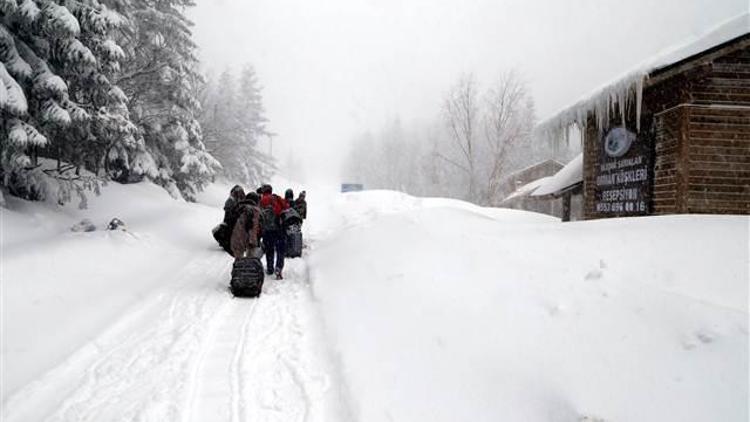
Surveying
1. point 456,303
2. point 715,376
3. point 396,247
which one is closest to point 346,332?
point 456,303

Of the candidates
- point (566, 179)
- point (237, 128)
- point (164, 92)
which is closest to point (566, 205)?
point (566, 179)

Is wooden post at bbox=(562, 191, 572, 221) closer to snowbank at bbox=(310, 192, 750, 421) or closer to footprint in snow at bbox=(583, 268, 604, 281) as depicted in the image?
snowbank at bbox=(310, 192, 750, 421)

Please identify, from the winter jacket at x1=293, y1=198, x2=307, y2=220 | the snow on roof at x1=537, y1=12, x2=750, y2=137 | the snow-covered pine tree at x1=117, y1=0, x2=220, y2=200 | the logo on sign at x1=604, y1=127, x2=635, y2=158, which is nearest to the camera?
the snow on roof at x1=537, y1=12, x2=750, y2=137

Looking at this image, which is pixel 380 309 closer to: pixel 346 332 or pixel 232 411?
pixel 346 332

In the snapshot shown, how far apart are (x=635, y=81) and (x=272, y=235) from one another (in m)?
7.44

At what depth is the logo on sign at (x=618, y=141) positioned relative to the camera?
8438mm

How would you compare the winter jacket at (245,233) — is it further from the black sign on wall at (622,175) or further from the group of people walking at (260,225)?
the black sign on wall at (622,175)

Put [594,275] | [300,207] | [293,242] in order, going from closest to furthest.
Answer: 1. [594,275]
2. [293,242]
3. [300,207]

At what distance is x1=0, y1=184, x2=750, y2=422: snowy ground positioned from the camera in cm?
262

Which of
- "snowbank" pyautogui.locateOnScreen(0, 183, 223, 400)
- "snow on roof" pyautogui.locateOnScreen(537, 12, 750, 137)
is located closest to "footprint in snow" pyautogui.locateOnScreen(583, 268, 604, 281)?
"snow on roof" pyautogui.locateOnScreen(537, 12, 750, 137)

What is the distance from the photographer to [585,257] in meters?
4.25

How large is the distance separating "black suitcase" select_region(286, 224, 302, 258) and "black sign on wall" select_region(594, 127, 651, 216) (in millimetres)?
7289

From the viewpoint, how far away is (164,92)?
47.3 ft

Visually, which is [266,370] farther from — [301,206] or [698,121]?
[698,121]
